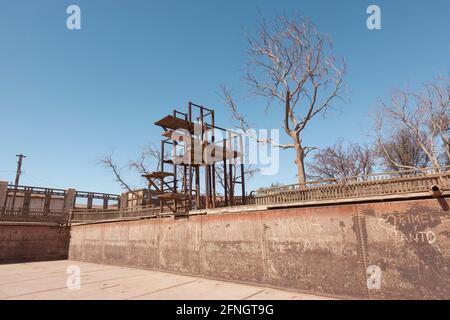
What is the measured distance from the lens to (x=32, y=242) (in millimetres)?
20812

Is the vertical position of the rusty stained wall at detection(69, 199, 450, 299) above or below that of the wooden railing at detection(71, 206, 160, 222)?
below

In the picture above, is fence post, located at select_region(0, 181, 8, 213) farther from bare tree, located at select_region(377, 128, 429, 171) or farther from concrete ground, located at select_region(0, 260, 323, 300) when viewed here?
bare tree, located at select_region(377, 128, 429, 171)

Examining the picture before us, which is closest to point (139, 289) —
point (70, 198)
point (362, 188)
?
point (362, 188)

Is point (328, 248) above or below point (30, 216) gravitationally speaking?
below

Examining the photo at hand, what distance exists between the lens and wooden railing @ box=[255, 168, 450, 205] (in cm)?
670

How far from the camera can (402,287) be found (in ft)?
21.0

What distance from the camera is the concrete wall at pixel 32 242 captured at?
19719 mm

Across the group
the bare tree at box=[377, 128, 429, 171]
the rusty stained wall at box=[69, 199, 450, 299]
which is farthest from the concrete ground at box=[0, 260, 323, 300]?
the bare tree at box=[377, 128, 429, 171]

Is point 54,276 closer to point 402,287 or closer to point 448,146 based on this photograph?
point 402,287

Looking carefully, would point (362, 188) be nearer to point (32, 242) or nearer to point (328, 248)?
point (328, 248)

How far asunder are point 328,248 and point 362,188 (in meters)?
2.01

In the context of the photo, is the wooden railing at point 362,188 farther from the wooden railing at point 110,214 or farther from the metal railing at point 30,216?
the metal railing at point 30,216

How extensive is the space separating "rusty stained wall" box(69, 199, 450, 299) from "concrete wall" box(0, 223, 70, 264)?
14.3 metres

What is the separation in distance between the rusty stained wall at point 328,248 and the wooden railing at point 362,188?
0.47 meters
